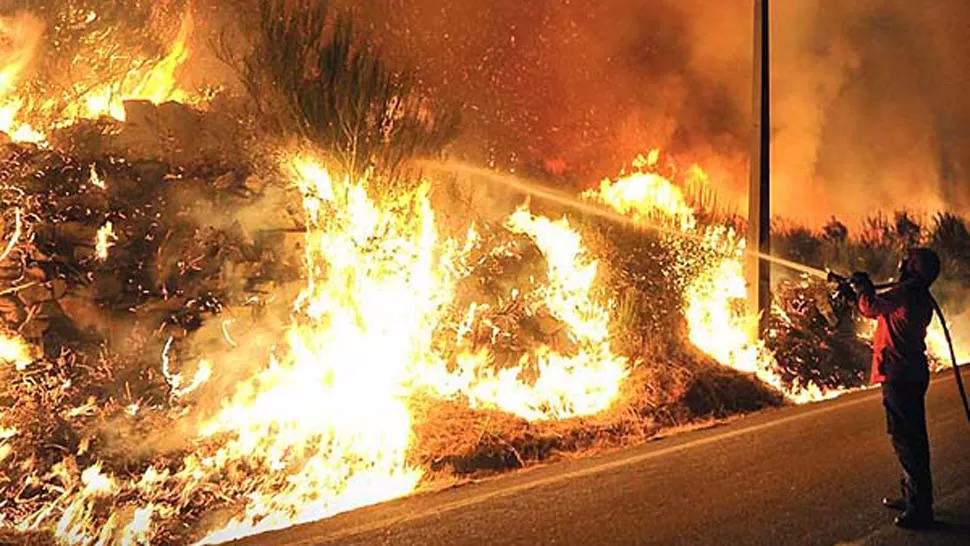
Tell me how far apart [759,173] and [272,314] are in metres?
5.97

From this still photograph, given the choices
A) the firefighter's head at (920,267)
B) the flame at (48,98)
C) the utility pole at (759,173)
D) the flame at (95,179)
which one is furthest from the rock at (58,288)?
the utility pole at (759,173)

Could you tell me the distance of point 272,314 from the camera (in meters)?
7.49

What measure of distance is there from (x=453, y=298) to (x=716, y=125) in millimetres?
7653

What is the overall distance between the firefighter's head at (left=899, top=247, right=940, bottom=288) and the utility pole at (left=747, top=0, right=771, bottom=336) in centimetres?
485

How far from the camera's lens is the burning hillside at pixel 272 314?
5.83 meters

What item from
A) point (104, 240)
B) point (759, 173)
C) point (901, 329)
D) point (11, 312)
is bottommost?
point (901, 329)

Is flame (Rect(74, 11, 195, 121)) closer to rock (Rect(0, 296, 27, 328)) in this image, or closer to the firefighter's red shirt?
rock (Rect(0, 296, 27, 328))

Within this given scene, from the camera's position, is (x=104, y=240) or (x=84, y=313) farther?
(x=104, y=240)

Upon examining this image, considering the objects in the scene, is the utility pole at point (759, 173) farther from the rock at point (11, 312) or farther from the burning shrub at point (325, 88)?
the rock at point (11, 312)

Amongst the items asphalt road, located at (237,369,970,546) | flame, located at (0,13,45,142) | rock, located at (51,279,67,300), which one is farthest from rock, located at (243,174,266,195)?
asphalt road, located at (237,369,970,546)

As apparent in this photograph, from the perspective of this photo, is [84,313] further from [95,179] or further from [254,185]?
[254,185]

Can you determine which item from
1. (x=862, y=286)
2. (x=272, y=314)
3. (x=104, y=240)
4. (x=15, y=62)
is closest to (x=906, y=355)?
(x=862, y=286)

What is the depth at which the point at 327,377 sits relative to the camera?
722cm

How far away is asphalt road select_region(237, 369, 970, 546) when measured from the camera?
15.2 ft
